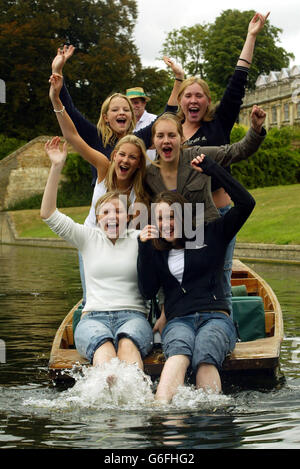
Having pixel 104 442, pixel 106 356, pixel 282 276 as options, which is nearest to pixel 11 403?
pixel 106 356

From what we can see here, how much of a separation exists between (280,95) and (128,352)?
Answer: 52126 millimetres

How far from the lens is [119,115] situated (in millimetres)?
5785

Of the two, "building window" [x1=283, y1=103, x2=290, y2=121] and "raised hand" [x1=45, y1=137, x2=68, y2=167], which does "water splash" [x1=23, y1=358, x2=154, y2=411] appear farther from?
"building window" [x1=283, y1=103, x2=290, y2=121]

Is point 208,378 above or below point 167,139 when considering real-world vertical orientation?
below

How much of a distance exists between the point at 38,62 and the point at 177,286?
3466 centimetres

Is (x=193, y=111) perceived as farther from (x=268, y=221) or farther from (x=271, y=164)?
(x=271, y=164)

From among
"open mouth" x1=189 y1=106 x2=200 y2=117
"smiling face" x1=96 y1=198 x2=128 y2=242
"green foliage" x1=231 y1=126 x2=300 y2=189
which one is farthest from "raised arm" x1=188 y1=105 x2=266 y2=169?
"green foliage" x1=231 y1=126 x2=300 y2=189

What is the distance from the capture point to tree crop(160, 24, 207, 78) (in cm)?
5762

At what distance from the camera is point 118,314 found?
5.30 meters

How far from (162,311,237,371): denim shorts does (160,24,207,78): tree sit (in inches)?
2085

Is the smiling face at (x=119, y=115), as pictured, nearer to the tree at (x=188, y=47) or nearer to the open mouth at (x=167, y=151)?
the open mouth at (x=167, y=151)

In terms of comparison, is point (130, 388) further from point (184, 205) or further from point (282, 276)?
point (282, 276)

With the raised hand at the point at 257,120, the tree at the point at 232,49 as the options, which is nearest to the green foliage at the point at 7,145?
the tree at the point at 232,49

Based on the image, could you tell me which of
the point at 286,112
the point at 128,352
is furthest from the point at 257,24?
the point at 286,112
